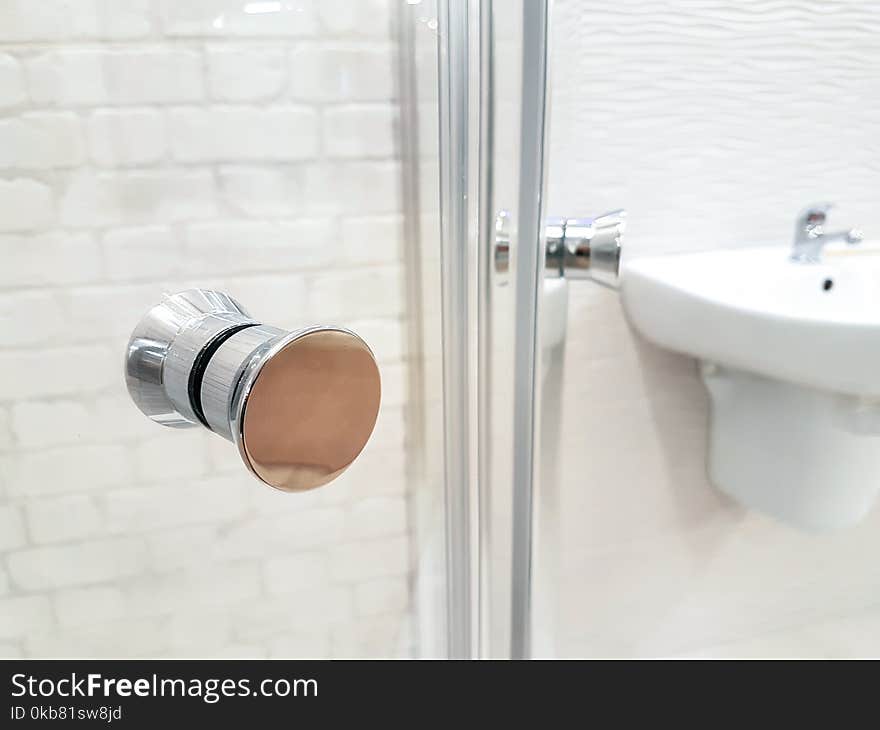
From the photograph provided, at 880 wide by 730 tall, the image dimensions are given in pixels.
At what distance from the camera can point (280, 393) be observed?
254mm

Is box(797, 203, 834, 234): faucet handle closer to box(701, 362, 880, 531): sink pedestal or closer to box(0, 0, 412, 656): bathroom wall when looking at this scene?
box(701, 362, 880, 531): sink pedestal

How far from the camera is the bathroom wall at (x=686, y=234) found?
1028 mm

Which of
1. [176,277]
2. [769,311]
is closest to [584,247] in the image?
[176,277]

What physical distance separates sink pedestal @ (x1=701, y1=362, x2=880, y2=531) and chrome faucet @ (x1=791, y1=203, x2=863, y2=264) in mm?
180

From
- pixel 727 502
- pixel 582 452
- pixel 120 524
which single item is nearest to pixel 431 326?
pixel 120 524

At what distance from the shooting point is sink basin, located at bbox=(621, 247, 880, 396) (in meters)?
0.85

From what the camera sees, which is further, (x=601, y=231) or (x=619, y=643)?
(x=619, y=643)

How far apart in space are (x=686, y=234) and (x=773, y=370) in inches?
10.8

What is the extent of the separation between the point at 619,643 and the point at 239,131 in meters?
1.13

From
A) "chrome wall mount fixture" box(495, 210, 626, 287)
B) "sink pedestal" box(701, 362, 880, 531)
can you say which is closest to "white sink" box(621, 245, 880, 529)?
"sink pedestal" box(701, 362, 880, 531)

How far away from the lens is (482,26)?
43 cm
